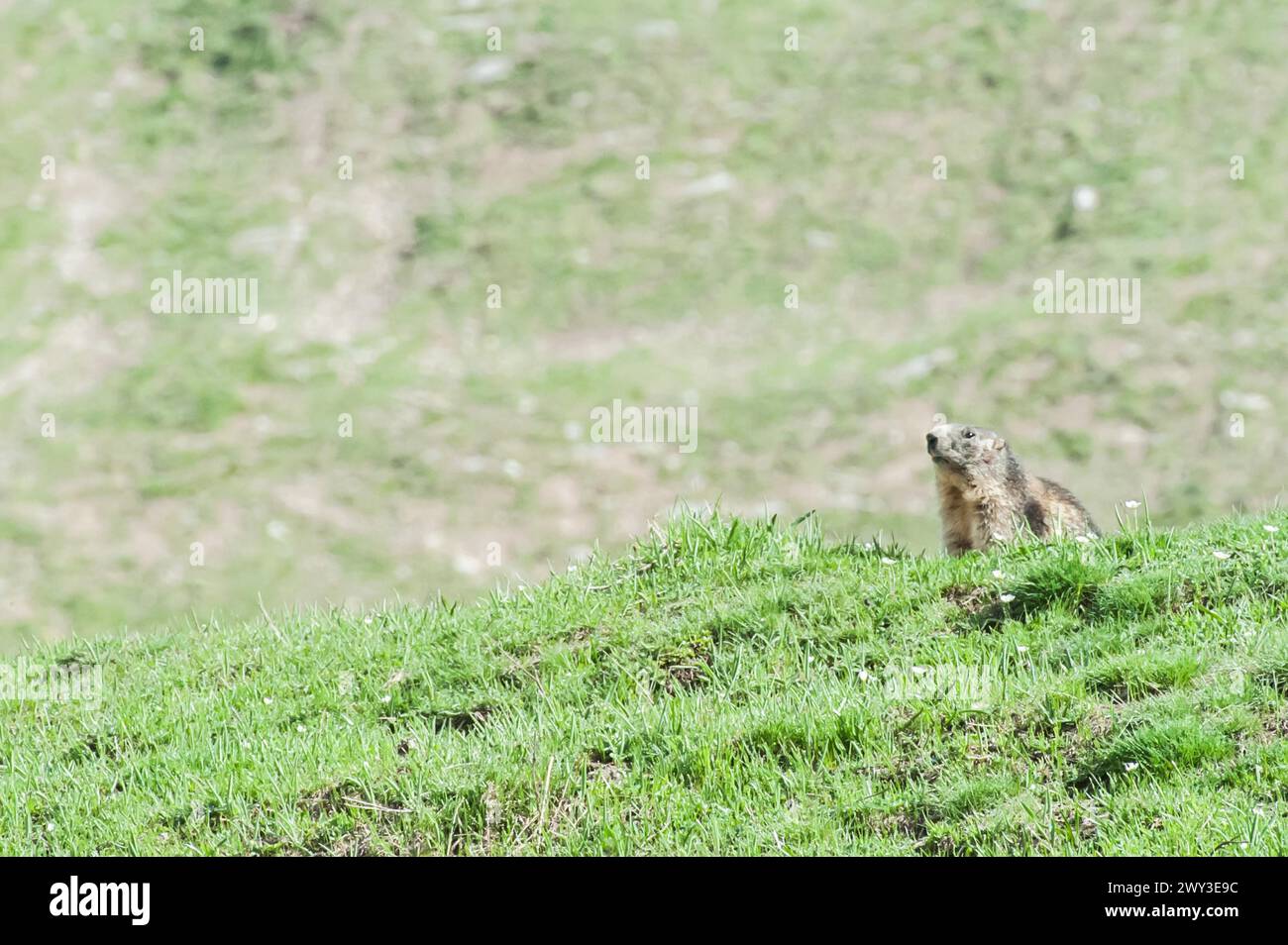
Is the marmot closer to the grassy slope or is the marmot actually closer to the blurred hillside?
the grassy slope

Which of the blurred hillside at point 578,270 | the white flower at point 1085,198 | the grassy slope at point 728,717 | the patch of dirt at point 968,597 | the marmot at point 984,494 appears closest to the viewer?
the grassy slope at point 728,717

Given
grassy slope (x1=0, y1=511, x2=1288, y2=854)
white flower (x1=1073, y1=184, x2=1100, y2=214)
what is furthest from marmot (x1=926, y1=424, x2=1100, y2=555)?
white flower (x1=1073, y1=184, x2=1100, y2=214)

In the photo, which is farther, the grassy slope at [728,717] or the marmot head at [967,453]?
the marmot head at [967,453]

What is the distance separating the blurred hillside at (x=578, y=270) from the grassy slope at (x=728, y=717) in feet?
25.2

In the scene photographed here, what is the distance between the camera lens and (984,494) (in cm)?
1037

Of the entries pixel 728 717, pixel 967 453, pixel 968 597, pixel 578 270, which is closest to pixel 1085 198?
pixel 578 270

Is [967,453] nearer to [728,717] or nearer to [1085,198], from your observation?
[728,717]

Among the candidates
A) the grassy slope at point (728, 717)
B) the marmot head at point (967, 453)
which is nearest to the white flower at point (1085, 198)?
the marmot head at point (967, 453)

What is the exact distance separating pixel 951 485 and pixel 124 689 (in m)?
5.04

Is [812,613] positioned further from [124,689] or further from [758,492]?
[758,492]

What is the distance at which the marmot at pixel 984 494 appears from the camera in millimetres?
10289

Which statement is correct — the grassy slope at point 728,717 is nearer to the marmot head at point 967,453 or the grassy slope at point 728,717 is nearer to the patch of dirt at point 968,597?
the patch of dirt at point 968,597

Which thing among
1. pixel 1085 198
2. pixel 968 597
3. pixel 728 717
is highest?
pixel 1085 198

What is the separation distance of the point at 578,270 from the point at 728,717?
16.0 metres
